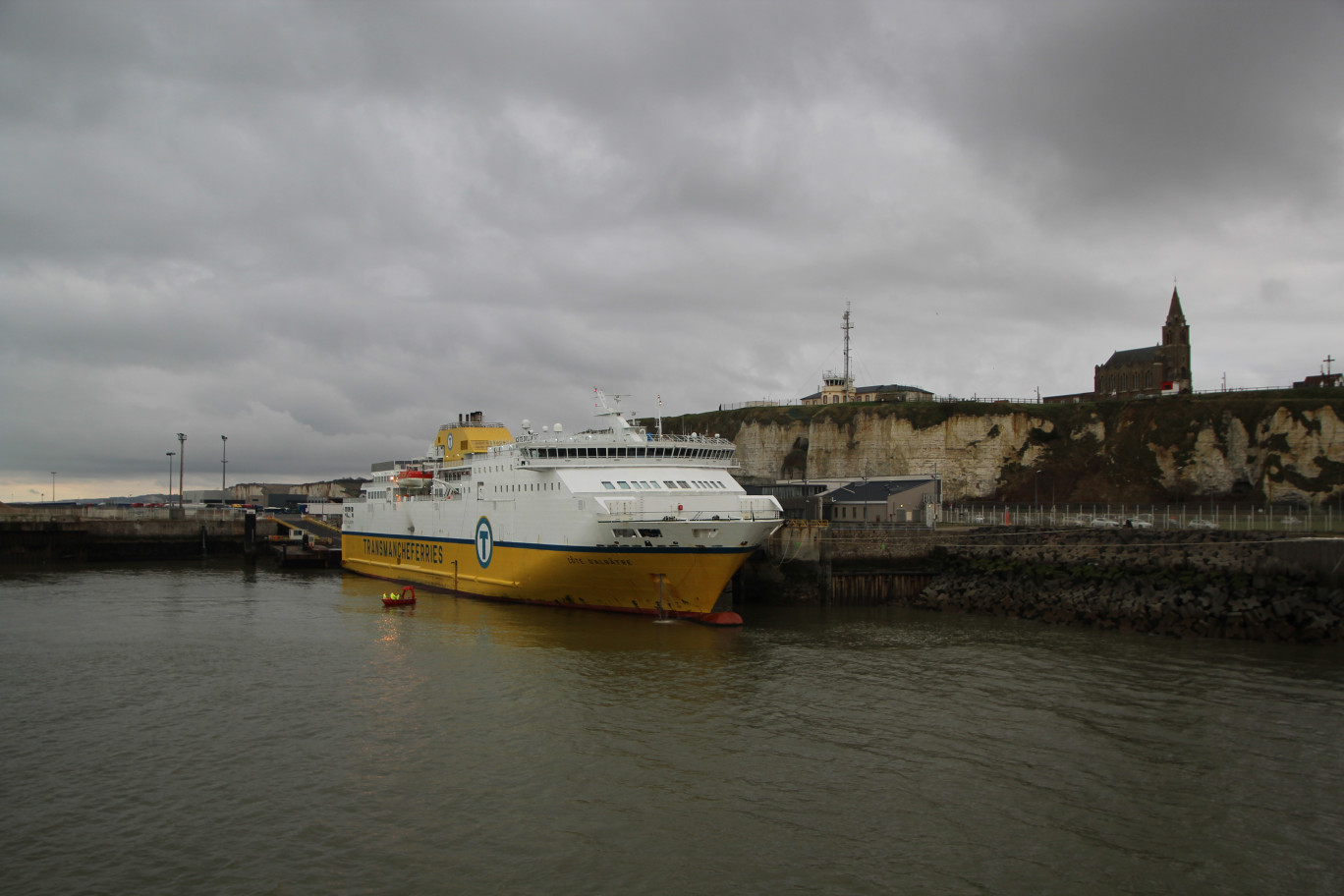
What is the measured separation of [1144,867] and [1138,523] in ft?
103

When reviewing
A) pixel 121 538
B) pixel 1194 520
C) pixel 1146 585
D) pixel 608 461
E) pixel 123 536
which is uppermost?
pixel 608 461

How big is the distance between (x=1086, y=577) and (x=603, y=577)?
18536mm

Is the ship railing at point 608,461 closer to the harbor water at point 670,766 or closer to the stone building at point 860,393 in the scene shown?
the harbor water at point 670,766

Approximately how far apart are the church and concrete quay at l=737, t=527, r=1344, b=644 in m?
60.7

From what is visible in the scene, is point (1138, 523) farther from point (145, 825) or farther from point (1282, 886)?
point (145, 825)

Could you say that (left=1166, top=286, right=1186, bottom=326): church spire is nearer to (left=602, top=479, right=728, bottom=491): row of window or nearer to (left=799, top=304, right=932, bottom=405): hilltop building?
(left=799, top=304, right=932, bottom=405): hilltop building

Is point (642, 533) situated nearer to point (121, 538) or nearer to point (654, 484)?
point (654, 484)

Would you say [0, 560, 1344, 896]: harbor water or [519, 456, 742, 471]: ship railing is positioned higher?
[519, 456, 742, 471]: ship railing

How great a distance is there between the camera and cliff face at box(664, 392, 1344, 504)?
5209 centimetres

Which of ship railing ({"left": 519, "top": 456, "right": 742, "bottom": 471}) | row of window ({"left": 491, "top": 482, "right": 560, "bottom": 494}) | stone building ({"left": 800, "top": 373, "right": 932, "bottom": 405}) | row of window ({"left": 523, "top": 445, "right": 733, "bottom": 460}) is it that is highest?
stone building ({"left": 800, "top": 373, "right": 932, "bottom": 405})

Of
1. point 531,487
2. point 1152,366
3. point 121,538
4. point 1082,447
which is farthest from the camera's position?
point 1152,366

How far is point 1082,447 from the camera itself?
202 ft

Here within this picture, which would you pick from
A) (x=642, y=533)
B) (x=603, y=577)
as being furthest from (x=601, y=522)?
(x=603, y=577)

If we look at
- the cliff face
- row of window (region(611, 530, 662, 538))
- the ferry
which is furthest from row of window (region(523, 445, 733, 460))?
the cliff face
